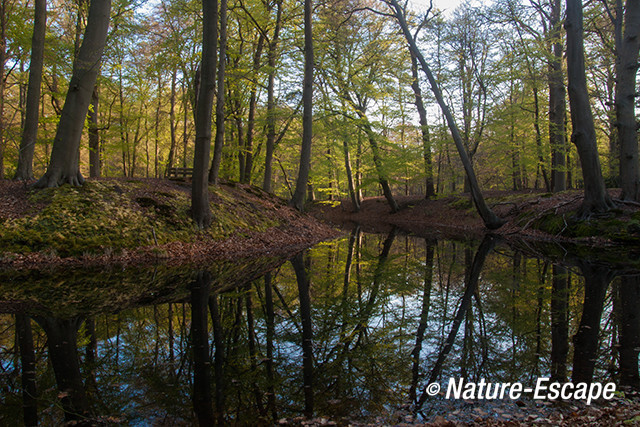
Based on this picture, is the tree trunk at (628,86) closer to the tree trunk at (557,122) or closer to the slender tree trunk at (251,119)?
the tree trunk at (557,122)

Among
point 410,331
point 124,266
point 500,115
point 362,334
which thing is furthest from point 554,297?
point 500,115

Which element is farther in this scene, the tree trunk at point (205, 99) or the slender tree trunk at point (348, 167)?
the slender tree trunk at point (348, 167)

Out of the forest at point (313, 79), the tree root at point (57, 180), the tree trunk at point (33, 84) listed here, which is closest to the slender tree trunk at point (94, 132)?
the forest at point (313, 79)

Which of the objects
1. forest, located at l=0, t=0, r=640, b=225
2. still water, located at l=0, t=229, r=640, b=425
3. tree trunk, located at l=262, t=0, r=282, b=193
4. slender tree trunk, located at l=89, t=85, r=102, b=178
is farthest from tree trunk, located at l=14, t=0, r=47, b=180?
tree trunk, located at l=262, t=0, r=282, b=193

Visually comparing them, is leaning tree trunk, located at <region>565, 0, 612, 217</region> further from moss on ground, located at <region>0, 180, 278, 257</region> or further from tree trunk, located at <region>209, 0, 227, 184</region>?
tree trunk, located at <region>209, 0, 227, 184</region>

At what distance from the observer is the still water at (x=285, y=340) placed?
104 inches

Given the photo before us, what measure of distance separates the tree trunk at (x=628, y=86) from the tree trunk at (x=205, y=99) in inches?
464

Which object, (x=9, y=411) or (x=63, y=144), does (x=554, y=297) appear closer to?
(x=9, y=411)

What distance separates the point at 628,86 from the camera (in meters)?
10.7

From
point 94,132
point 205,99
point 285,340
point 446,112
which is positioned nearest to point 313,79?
point 446,112

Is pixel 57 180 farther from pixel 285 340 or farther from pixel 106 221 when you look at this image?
pixel 285 340

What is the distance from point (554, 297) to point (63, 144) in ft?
36.4

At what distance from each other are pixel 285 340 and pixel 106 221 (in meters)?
6.74

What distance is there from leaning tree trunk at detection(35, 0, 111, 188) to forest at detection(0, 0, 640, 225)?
1.2 inches
